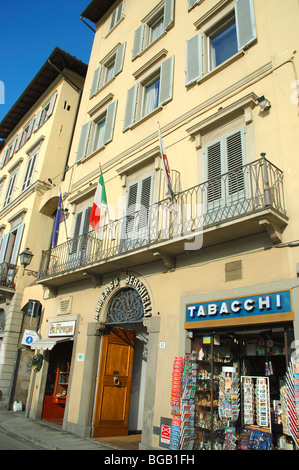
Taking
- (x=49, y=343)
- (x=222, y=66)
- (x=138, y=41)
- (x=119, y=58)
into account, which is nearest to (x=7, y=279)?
(x=49, y=343)

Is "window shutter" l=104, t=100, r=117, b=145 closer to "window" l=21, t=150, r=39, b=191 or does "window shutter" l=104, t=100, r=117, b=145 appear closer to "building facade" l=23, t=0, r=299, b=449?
"building facade" l=23, t=0, r=299, b=449

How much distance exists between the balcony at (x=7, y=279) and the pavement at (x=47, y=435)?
5.04 m

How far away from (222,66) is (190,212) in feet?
13.0

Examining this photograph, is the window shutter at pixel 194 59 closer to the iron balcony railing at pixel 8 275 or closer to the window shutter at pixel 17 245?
the window shutter at pixel 17 245

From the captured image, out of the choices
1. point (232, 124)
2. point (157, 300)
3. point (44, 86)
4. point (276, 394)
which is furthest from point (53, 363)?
point (44, 86)

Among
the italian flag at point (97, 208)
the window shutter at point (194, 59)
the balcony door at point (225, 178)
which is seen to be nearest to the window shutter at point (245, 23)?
the window shutter at point (194, 59)

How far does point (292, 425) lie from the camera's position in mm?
5312

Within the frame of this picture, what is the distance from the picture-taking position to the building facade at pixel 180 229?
21.4 feet

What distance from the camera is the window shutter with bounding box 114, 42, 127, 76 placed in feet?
44.4

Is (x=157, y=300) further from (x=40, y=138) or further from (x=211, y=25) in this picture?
(x=40, y=138)

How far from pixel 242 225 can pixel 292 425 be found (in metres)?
3.33

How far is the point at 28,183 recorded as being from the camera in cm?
1798

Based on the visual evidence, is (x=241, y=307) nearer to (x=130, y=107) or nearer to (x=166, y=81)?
(x=166, y=81)

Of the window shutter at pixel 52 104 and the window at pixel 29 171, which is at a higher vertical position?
the window shutter at pixel 52 104
